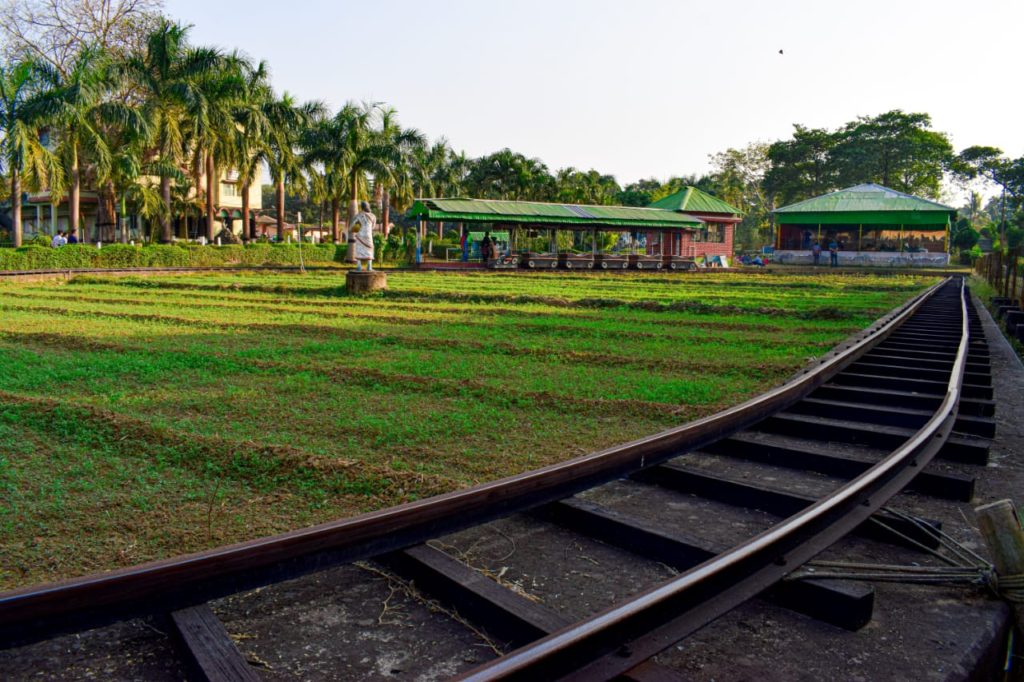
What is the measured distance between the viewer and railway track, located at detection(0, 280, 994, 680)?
228 centimetres

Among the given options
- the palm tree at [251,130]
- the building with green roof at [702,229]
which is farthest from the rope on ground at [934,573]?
the building with green roof at [702,229]

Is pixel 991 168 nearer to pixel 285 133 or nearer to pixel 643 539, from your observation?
pixel 285 133

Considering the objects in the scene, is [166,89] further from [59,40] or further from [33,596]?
[33,596]

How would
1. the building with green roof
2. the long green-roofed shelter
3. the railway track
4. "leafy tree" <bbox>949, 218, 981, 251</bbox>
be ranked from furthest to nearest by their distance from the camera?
"leafy tree" <bbox>949, 218, 981, 251</bbox> → the building with green roof → the long green-roofed shelter → the railway track

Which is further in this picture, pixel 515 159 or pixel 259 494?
pixel 515 159

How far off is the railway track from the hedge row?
2925 centimetres

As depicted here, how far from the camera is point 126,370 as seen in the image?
8.05 metres

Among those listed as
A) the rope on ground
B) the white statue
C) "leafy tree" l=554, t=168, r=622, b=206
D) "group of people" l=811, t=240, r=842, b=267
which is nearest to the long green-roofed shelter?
"group of people" l=811, t=240, r=842, b=267

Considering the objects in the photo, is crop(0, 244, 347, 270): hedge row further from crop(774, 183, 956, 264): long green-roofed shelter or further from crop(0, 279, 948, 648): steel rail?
crop(774, 183, 956, 264): long green-roofed shelter

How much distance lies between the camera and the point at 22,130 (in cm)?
2950

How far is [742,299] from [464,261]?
2108cm

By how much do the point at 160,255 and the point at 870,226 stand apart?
140ft

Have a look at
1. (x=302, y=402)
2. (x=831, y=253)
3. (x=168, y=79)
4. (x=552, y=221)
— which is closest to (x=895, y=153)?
(x=831, y=253)

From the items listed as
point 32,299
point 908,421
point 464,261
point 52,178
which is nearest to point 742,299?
point 908,421
